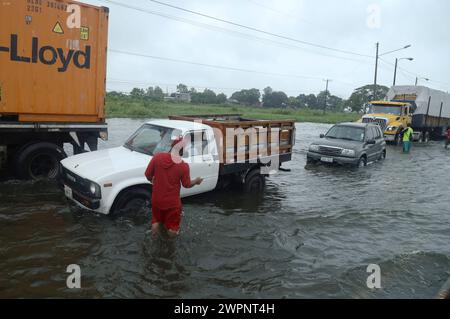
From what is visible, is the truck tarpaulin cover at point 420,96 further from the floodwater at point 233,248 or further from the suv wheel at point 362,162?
the floodwater at point 233,248

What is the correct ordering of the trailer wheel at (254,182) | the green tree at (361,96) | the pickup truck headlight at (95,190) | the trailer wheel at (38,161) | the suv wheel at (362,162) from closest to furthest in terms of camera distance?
the pickup truck headlight at (95,190) → the trailer wheel at (38,161) → the trailer wheel at (254,182) → the suv wheel at (362,162) → the green tree at (361,96)

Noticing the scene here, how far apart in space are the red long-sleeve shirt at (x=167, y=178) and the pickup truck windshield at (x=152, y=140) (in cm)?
166

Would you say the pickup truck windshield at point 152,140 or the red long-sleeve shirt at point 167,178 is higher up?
the pickup truck windshield at point 152,140

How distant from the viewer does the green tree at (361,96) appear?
91706mm

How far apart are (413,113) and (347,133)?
513 inches

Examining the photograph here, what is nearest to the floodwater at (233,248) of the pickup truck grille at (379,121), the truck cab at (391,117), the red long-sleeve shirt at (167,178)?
the red long-sleeve shirt at (167,178)

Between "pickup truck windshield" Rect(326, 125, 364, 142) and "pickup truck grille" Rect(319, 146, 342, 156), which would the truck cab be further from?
"pickup truck grille" Rect(319, 146, 342, 156)

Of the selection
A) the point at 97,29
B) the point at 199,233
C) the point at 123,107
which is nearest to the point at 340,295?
the point at 199,233

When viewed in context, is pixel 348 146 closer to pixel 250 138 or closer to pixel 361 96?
pixel 250 138

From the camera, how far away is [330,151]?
42.8 feet

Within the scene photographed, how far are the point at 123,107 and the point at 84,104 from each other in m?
36.7

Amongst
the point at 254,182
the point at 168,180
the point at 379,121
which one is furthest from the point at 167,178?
the point at 379,121

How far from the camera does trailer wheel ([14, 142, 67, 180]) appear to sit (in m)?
8.27
